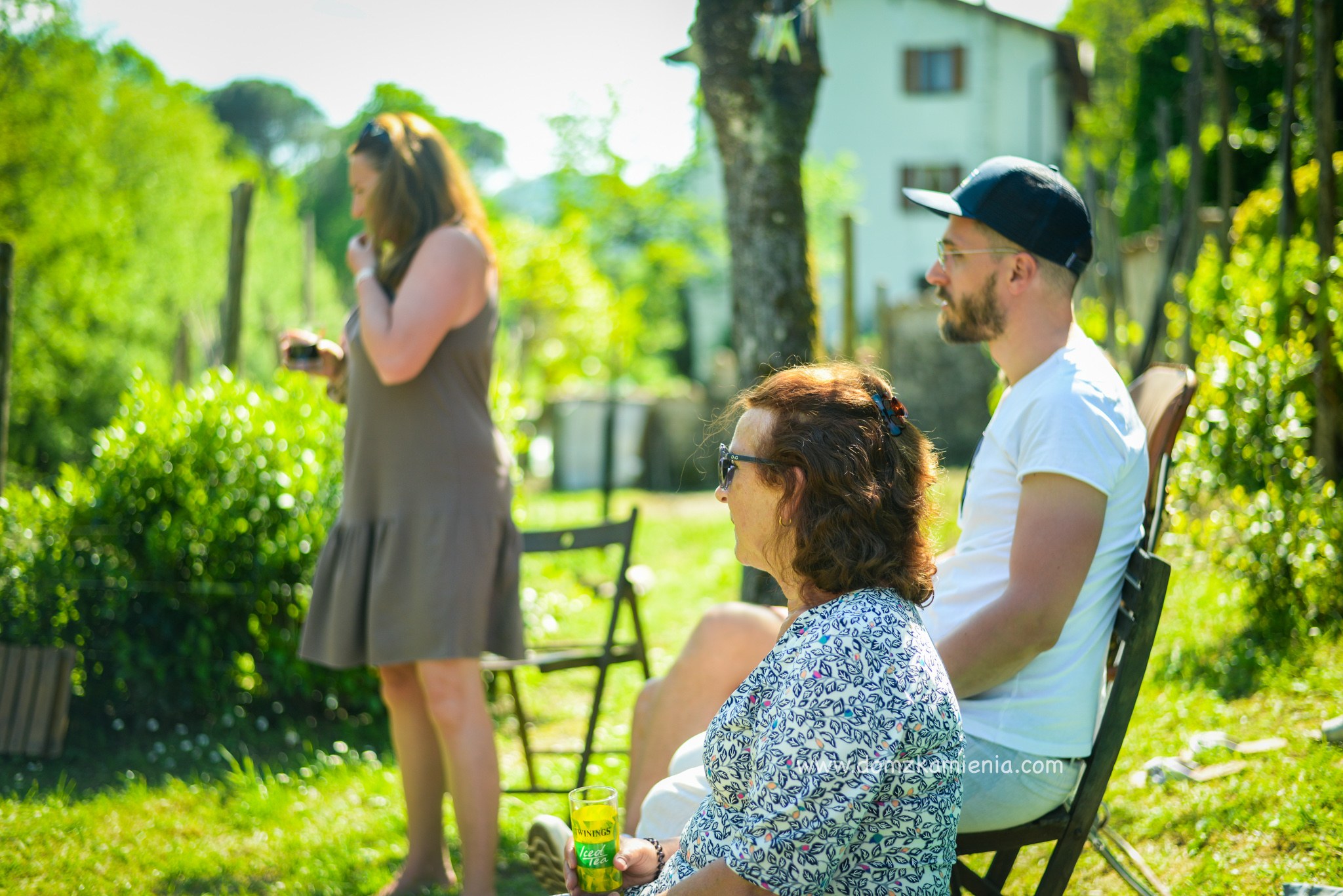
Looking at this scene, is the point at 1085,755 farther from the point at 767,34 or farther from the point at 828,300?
the point at 828,300

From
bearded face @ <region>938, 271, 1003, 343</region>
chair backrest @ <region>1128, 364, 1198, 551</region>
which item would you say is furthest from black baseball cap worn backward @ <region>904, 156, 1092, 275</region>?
chair backrest @ <region>1128, 364, 1198, 551</region>

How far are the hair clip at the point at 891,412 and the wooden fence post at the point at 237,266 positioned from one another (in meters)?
4.64

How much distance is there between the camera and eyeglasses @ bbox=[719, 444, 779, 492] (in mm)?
1542

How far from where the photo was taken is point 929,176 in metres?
27.9

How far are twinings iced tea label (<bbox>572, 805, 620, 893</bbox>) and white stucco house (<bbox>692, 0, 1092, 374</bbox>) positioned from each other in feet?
81.4

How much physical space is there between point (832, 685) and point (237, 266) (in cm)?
500

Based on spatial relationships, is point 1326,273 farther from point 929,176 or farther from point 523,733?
point 929,176

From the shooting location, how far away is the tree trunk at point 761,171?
3.71m

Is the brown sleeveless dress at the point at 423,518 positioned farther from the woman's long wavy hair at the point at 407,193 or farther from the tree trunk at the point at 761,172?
the tree trunk at the point at 761,172

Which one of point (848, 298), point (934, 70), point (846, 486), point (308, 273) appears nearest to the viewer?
point (846, 486)

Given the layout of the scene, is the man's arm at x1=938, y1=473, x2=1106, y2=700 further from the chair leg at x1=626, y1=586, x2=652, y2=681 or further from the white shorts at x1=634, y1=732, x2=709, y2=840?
the chair leg at x1=626, y1=586, x2=652, y2=681

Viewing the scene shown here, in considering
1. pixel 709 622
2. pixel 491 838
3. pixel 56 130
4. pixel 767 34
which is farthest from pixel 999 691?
pixel 56 130

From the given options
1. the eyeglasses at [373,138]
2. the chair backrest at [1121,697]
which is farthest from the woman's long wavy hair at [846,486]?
the eyeglasses at [373,138]

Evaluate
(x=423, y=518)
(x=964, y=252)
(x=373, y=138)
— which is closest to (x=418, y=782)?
(x=423, y=518)
